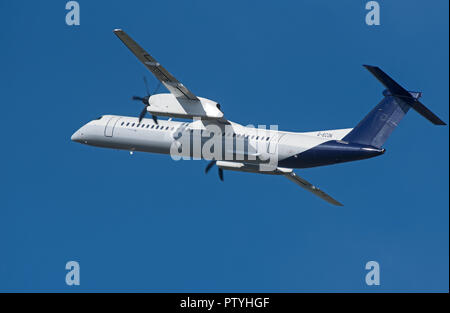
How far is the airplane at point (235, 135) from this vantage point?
38844 mm

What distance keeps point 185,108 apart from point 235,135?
2.88 metres

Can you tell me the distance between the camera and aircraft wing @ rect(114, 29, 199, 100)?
3844cm

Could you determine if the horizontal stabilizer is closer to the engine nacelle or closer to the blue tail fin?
the blue tail fin

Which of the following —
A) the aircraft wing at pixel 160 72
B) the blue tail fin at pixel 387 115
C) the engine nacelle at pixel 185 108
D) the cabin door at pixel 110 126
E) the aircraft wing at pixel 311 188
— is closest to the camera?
the aircraft wing at pixel 160 72

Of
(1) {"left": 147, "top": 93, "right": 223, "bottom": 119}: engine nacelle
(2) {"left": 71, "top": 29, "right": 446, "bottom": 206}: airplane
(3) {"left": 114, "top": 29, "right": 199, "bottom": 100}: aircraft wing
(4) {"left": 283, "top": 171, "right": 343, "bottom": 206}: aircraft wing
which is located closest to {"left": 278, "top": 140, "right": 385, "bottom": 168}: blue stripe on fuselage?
(2) {"left": 71, "top": 29, "right": 446, "bottom": 206}: airplane

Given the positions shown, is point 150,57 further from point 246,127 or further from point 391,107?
point 391,107

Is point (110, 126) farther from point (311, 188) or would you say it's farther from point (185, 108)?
point (311, 188)

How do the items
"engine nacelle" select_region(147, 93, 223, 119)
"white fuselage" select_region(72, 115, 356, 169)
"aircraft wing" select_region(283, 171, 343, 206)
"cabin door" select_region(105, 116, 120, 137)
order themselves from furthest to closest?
"aircraft wing" select_region(283, 171, 343, 206)
"cabin door" select_region(105, 116, 120, 137)
"white fuselage" select_region(72, 115, 356, 169)
"engine nacelle" select_region(147, 93, 223, 119)

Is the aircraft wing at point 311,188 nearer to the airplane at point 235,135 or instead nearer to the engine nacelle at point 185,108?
the airplane at point 235,135

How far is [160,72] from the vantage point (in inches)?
1565

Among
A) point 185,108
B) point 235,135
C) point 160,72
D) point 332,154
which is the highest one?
point 160,72

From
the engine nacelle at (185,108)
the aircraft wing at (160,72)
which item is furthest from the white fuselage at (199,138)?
the aircraft wing at (160,72)


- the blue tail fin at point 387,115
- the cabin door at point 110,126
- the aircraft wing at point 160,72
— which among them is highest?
the aircraft wing at point 160,72

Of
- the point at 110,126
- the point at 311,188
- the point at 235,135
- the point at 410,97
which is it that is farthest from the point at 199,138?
the point at 410,97
